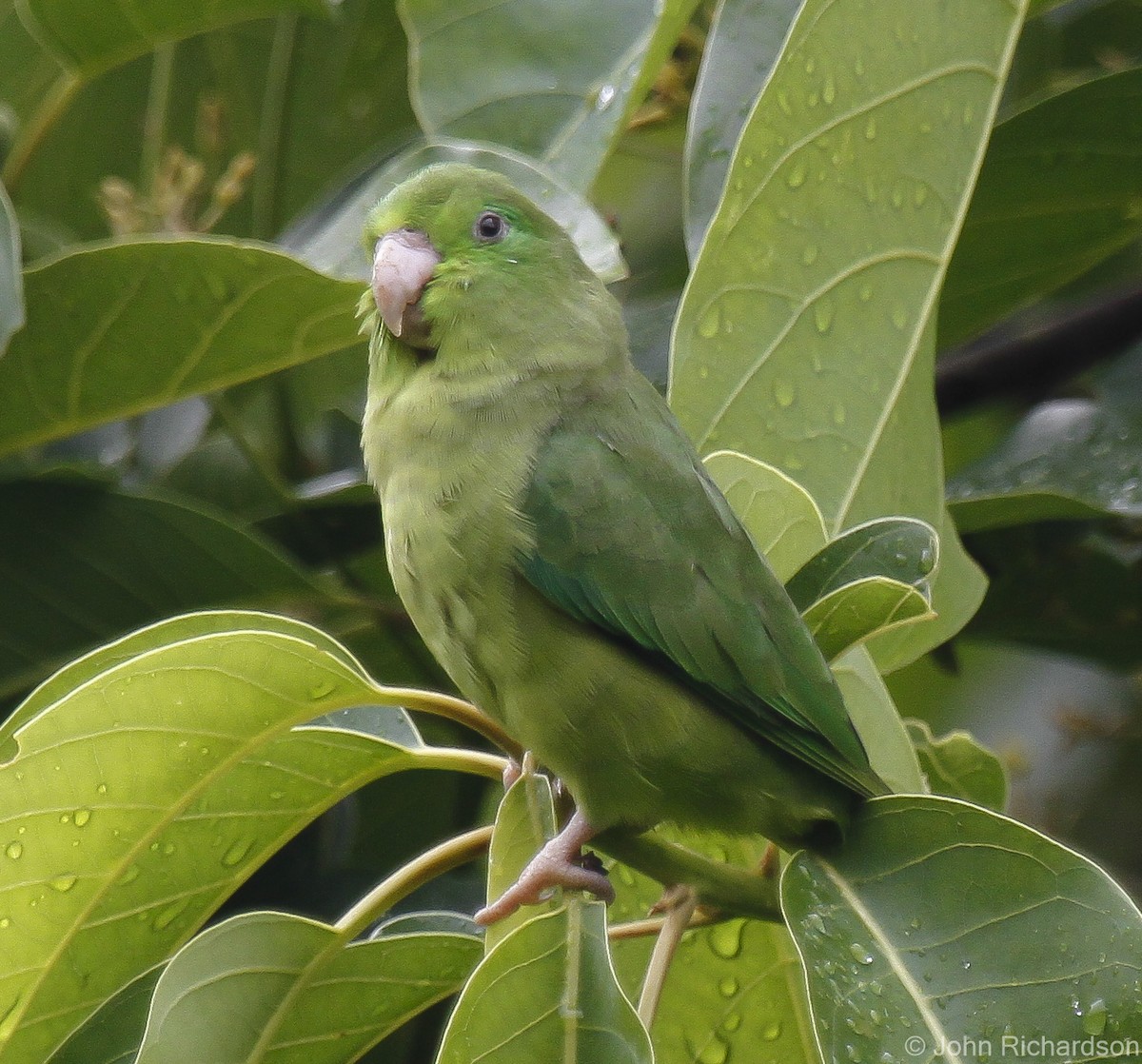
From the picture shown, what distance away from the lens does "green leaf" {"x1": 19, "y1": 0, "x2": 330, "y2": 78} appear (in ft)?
7.51

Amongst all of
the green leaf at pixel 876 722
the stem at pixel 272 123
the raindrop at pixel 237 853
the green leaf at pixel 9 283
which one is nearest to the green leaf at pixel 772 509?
the green leaf at pixel 876 722

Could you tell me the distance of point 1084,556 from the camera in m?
2.53

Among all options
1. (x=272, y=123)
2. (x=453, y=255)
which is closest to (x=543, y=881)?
(x=453, y=255)

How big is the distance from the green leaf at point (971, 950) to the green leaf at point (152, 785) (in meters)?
0.52

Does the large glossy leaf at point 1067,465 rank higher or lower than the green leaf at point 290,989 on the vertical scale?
lower

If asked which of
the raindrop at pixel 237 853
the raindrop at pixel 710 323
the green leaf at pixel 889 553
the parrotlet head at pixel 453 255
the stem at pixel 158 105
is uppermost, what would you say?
the stem at pixel 158 105

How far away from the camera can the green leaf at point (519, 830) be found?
153cm

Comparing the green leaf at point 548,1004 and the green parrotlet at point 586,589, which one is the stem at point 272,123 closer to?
the green parrotlet at point 586,589

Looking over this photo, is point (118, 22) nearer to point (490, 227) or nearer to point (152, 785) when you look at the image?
point (490, 227)

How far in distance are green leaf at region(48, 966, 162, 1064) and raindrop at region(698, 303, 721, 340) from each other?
1.03 m

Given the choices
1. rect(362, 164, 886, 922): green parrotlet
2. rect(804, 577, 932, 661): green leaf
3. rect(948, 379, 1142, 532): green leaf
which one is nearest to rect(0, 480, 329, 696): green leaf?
rect(362, 164, 886, 922): green parrotlet

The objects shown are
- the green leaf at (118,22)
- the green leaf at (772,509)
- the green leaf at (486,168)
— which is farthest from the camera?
the green leaf at (118,22)

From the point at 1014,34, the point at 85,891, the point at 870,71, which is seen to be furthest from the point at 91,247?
the point at 1014,34

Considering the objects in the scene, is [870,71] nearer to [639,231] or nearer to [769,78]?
[769,78]
